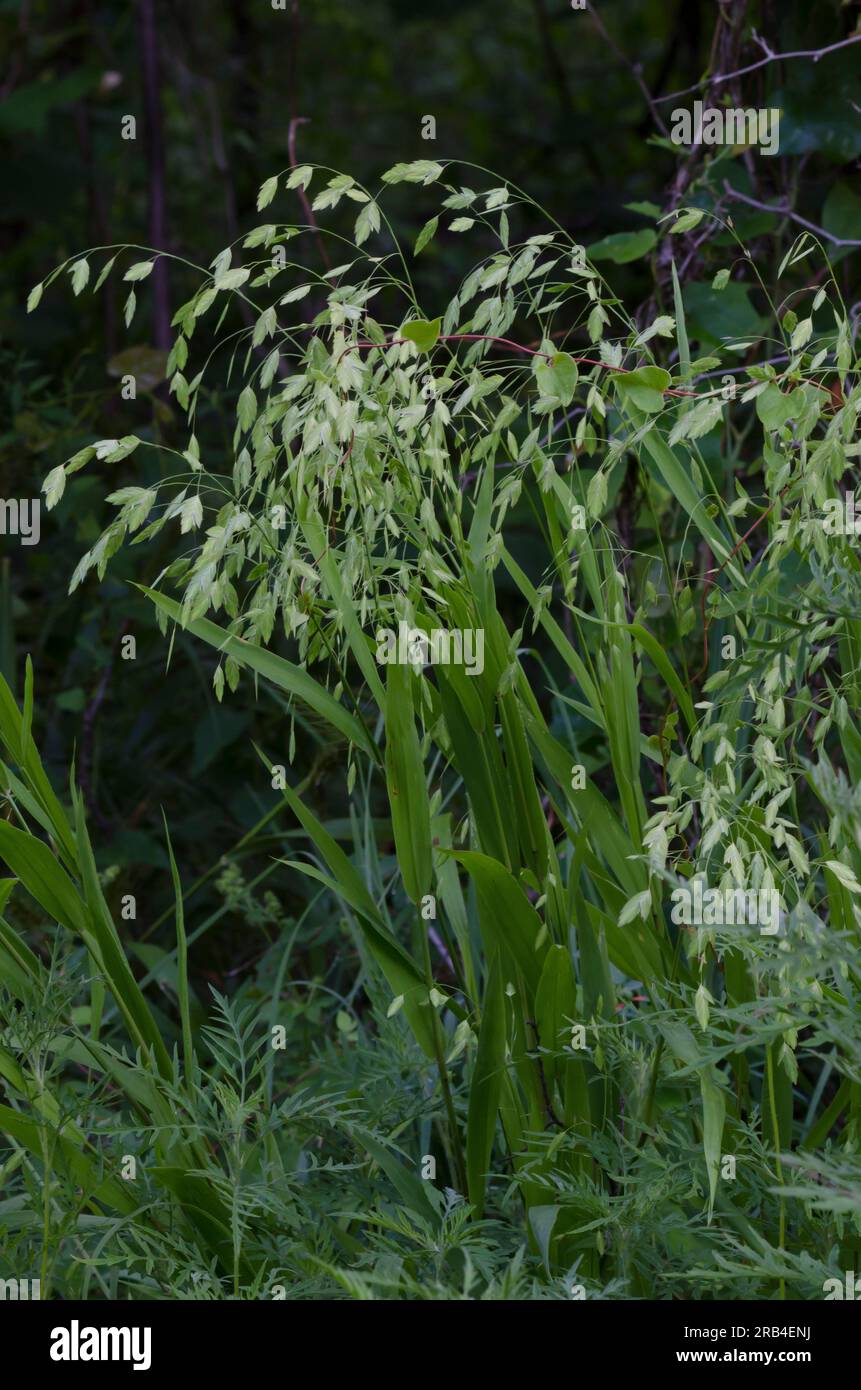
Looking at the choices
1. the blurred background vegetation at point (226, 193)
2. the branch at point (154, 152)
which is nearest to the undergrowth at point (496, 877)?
the blurred background vegetation at point (226, 193)

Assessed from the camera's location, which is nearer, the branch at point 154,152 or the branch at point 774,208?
the branch at point 774,208

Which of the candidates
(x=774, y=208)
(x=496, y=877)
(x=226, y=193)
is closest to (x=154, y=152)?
(x=226, y=193)

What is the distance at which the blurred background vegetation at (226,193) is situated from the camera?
185 cm

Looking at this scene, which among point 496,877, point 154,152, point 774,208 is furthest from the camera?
point 154,152

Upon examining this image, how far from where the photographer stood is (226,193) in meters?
2.75

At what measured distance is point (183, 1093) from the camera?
115 cm

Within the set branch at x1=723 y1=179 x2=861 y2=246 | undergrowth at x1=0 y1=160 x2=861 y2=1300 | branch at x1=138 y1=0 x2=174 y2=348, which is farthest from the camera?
branch at x1=138 y1=0 x2=174 y2=348

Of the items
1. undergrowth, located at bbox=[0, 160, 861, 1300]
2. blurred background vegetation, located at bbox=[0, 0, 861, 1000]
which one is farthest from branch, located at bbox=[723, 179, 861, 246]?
undergrowth, located at bbox=[0, 160, 861, 1300]

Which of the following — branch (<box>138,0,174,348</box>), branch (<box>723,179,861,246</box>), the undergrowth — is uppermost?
branch (<box>138,0,174,348</box>)

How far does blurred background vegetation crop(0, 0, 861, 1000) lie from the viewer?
6.06 feet

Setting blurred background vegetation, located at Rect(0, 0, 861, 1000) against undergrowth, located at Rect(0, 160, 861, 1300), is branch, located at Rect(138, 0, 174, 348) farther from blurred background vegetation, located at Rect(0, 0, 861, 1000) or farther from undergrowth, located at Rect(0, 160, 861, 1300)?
undergrowth, located at Rect(0, 160, 861, 1300)

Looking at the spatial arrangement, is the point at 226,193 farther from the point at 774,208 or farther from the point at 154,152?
the point at 774,208

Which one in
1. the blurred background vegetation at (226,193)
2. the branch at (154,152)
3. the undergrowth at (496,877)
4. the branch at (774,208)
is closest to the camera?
the undergrowth at (496,877)

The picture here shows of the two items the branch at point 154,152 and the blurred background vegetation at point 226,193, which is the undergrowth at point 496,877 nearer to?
the blurred background vegetation at point 226,193
